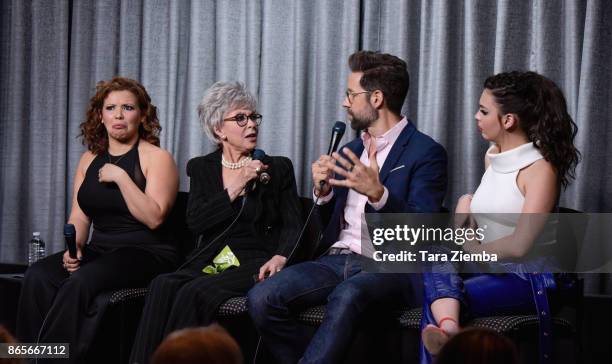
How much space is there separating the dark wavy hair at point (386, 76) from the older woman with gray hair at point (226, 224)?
0.52 meters

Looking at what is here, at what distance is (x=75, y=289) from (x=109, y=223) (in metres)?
0.45

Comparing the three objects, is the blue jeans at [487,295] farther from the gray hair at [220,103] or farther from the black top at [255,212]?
the gray hair at [220,103]

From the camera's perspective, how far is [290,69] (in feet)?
14.5

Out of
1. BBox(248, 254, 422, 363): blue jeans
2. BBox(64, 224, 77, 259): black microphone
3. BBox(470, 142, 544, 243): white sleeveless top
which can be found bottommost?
BBox(248, 254, 422, 363): blue jeans

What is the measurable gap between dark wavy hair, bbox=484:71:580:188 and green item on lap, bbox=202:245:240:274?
1209 mm

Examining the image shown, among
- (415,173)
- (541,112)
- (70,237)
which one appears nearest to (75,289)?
(70,237)

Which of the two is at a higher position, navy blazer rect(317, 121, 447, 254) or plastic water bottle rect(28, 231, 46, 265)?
navy blazer rect(317, 121, 447, 254)

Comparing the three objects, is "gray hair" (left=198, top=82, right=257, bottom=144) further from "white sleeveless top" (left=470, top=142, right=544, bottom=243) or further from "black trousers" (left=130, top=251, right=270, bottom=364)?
"white sleeveless top" (left=470, top=142, right=544, bottom=243)

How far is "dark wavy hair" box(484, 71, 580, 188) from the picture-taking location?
10.0 feet

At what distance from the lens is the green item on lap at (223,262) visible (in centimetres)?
364

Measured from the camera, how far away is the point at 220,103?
3879mm

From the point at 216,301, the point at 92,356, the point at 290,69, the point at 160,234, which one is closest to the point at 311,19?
the point at 290,69

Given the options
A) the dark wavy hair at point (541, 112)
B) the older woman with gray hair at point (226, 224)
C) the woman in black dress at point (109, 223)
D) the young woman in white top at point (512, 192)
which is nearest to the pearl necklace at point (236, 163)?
the older woman with gray hair at point (226, 224)

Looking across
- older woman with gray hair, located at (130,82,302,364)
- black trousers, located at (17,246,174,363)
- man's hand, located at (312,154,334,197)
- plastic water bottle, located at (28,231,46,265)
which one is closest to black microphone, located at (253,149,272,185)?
older woman with gray hair, located at (130,82,302,364)
